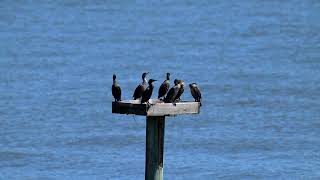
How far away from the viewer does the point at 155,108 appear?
704 inches

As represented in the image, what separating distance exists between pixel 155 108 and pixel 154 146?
494mm

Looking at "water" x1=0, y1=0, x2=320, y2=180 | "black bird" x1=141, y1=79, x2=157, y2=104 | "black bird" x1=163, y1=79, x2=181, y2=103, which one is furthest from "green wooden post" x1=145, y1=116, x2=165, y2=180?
"water" x1=0, y1=0, x2=320, y2=180

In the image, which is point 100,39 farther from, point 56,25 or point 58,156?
point 58,156

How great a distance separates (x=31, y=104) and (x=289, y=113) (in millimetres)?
6811

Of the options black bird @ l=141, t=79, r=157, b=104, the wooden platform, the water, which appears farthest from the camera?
the water

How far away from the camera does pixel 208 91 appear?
131 ft

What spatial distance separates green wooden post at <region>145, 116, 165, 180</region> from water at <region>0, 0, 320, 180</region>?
27.3ft

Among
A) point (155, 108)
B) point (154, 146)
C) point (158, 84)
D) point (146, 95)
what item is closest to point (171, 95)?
point (146, 95)

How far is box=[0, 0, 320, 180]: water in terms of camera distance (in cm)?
2850

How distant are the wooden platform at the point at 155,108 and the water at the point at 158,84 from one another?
318 inches

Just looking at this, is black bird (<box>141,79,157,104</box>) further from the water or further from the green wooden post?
the water

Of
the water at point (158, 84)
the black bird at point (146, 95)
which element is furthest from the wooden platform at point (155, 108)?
the water at point (158, 84)

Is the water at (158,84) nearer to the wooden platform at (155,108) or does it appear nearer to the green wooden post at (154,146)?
the wooden platform at (155,108)

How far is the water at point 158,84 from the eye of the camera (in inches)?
1122
